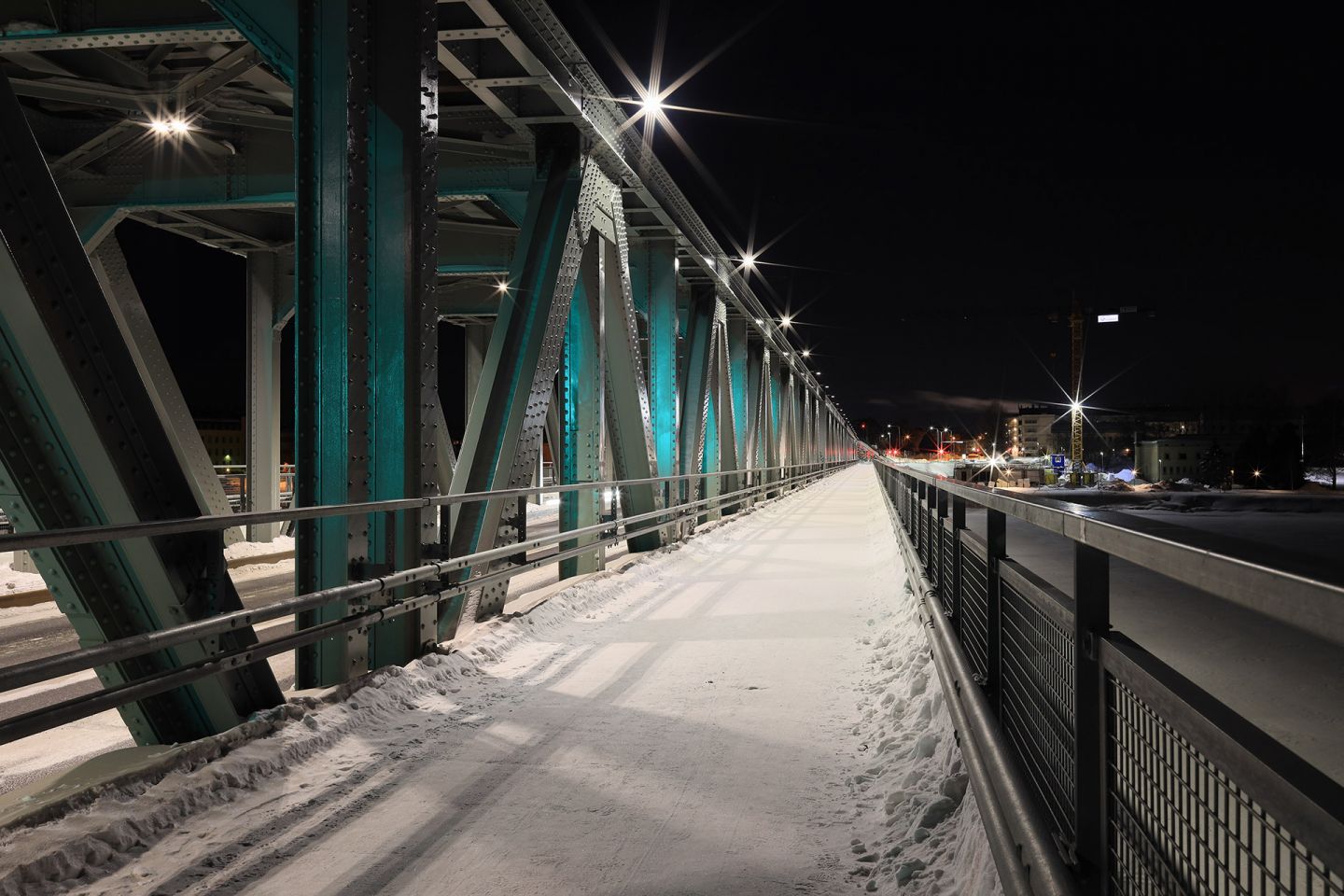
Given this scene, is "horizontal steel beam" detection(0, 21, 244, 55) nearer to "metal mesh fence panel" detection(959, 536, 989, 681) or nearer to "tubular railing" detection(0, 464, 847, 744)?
"tubular railing" detection(0, 464, 847, 744)

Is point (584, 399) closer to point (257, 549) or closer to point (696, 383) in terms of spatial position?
point (696, 383)

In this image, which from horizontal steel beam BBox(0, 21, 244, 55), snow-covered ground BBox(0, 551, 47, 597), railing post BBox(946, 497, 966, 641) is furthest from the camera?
snow-covered ground BBox(0, 551, 47, 597)

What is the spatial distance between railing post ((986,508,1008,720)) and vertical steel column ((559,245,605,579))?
24.8ft

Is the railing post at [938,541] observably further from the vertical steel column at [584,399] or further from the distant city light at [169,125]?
the distant city light at [169,125]

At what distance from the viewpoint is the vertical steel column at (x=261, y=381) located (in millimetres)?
16719

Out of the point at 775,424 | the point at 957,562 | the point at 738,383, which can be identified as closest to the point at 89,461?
the point at 957,562

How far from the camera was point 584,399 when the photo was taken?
443 inches

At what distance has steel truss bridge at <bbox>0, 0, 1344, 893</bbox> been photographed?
1.94m

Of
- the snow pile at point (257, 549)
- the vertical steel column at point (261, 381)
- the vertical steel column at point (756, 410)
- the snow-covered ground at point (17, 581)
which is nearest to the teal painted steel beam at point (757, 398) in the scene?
the vertical steel column at point (756, 410)

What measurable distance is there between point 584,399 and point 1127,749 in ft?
31.5

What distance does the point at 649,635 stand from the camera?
759 cm

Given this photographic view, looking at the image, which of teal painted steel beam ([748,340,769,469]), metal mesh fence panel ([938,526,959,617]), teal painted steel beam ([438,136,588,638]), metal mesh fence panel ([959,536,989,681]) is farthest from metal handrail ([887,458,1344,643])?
teal painted steel beam ([748,340,769,469])

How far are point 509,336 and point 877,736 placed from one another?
5.16 m

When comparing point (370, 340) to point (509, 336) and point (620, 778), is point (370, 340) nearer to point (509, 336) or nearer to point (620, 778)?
point (509, 336)
